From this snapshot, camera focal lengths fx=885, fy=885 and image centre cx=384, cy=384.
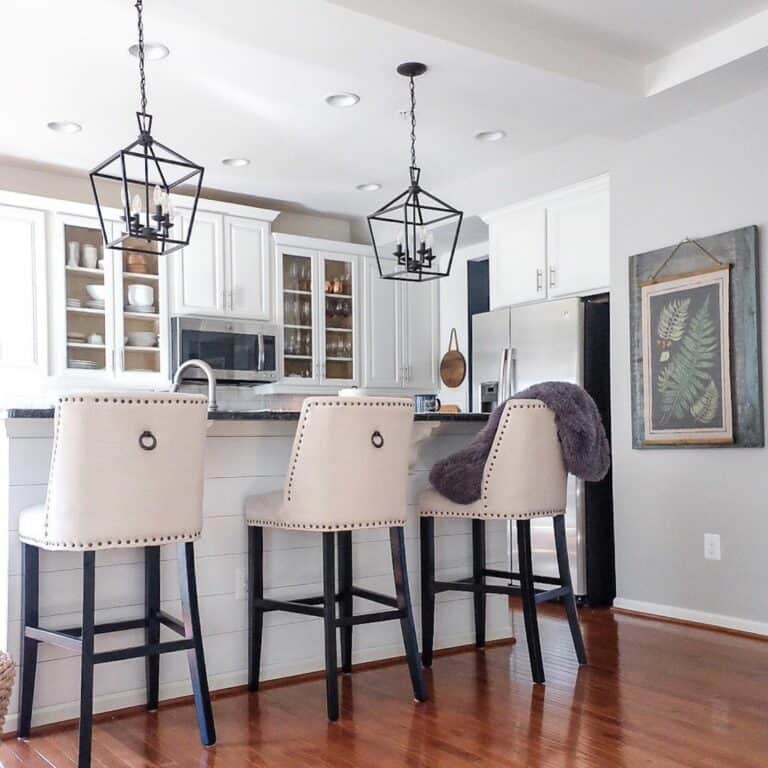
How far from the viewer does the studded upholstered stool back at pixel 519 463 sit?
10.0 ft

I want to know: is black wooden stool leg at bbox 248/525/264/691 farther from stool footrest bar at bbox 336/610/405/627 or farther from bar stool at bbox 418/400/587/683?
bar stool at bbox 418/400/587/683

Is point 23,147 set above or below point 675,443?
above

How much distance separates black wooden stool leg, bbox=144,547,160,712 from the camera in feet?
9.12

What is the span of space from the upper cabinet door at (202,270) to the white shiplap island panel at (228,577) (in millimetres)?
2422

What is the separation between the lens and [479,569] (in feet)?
11.5

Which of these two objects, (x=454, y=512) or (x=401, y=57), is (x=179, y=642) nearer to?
(x=454, y=512)

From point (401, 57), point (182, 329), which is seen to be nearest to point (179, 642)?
point (401, 57)

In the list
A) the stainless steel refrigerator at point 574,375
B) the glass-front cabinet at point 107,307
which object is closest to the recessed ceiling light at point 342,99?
the stainless steel refrigerator at point 574,375

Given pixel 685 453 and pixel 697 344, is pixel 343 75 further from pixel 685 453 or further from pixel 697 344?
pixel 685 453

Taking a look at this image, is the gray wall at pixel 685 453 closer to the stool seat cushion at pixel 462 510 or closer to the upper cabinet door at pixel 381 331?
the stool seat cushion at pixel 462 510

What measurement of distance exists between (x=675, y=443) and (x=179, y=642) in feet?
8.54

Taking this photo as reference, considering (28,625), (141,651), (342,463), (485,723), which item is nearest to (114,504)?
(141,651)

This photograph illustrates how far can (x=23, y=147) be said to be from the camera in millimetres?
4789

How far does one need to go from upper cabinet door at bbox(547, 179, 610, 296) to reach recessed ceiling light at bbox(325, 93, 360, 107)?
4.52 feet
